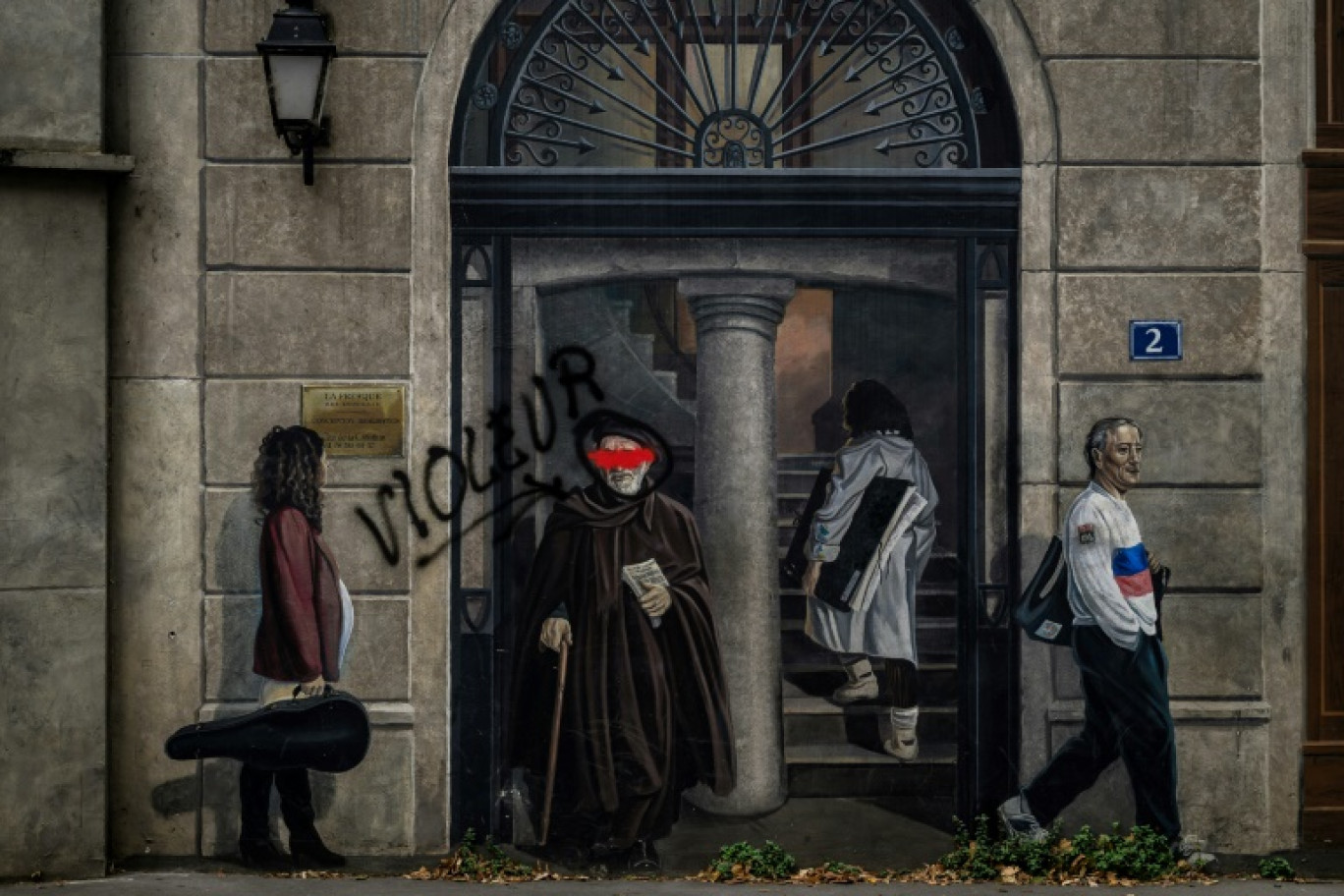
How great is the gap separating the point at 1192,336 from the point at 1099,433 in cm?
66

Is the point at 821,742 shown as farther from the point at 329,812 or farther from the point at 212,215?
the point at 212,215

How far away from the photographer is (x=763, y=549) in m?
8.17

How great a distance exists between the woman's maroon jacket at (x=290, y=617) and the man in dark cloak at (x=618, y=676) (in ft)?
3.08

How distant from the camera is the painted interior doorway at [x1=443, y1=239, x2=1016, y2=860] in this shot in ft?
26.6

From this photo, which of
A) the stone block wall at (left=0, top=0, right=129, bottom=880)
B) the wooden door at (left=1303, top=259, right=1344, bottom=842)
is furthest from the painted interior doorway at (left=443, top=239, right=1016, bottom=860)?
the stone block wall at (left=0, top=0, right=129, bottom=880)

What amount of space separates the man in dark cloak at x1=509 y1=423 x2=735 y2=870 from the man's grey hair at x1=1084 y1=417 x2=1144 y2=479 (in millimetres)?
1949

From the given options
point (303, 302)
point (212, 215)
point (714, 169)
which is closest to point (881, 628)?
point (714, 169)

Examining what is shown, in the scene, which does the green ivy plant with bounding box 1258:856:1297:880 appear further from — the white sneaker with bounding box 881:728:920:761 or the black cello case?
the black cello case

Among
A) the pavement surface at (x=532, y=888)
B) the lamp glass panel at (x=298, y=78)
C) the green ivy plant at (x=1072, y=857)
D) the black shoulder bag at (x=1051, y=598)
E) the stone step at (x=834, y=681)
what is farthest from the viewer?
the stone step at (x=834, y=681)

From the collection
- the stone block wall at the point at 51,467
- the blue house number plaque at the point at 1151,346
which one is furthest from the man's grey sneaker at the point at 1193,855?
the stone block wall at the point at 51,467

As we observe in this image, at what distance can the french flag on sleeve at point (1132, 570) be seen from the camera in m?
8.00

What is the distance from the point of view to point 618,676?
26.6ft

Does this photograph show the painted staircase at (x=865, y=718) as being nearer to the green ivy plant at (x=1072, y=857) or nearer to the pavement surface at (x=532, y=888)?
the green ivy plant at (x=1072, y=857)

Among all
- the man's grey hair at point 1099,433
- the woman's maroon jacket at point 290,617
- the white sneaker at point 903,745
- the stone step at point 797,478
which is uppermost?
the man's grey hair at point 1099,433
